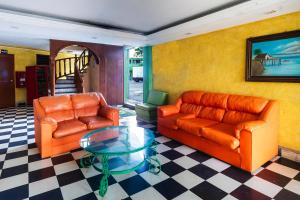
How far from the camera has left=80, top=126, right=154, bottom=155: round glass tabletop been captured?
2.34 m

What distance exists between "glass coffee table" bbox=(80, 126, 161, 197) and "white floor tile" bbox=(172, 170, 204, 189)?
31 centimetres

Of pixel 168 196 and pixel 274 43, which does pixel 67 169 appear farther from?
pixel 274 43

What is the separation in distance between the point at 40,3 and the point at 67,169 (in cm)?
285

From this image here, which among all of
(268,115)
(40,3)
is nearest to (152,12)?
(40,3)

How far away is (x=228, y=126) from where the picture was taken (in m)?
3.20

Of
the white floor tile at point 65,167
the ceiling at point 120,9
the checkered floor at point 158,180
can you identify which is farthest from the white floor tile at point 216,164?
the ceiling at point 120,9

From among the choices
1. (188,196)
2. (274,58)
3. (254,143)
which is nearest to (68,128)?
(188,196)

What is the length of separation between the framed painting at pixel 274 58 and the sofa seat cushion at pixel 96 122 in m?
2.76

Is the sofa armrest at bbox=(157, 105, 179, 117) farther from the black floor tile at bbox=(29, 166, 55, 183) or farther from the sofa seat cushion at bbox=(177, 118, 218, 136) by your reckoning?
the black floor tile at bbox=(29, 166, 55, 183)

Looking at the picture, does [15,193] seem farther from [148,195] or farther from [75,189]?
[148,195]

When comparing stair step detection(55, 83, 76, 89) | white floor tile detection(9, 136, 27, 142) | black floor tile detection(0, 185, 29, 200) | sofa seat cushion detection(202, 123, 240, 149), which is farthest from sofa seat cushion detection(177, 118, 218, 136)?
stair step detection(55, 83, 76, 89)

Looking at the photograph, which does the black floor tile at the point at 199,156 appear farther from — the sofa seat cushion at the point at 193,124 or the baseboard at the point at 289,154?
the baseboard at the point at 289,154

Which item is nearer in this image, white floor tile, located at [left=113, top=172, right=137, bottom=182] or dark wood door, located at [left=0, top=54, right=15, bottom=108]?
white floor tile, located at [left=113, top=172, right=137, bottom=182]

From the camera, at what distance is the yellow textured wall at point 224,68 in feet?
9.86
